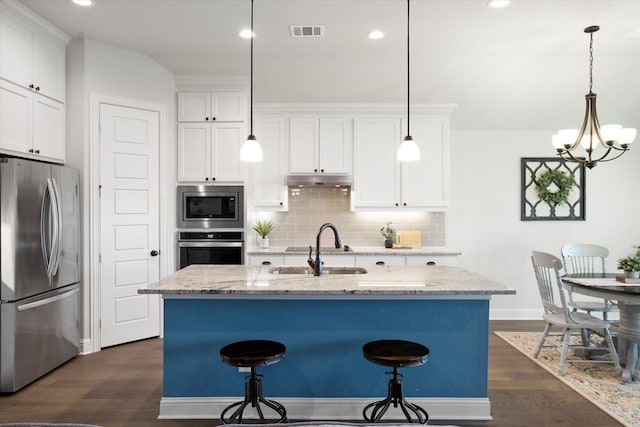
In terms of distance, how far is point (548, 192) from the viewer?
5.53 m

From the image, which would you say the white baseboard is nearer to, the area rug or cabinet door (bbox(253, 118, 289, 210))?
the area rug

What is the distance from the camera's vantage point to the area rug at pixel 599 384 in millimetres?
→ 3035

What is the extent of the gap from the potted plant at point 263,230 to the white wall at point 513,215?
2.26 metres

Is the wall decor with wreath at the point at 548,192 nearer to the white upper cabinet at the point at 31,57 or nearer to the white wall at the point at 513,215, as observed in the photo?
the white wall at the point at 513,215

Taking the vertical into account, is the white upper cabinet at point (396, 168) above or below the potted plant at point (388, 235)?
above

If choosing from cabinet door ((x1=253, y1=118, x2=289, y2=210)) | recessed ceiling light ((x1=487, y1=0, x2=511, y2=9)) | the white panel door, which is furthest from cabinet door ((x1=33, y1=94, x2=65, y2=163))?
recessed ceiling light ((x1=487, y1=0, x2=511, y2=9))

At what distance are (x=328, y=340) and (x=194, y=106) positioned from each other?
10.5 ft

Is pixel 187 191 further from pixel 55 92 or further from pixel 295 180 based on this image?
pixel 55 92

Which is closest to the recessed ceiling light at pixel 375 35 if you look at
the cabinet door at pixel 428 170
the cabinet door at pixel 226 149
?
the cabinet door at pixel 428 170

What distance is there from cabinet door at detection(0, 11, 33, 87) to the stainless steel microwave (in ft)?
5.79

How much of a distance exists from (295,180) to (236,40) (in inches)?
63.6

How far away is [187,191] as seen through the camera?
16.1 ft

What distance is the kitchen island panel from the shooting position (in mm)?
2924

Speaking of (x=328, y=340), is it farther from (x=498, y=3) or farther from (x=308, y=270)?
(x=498, y=3)
